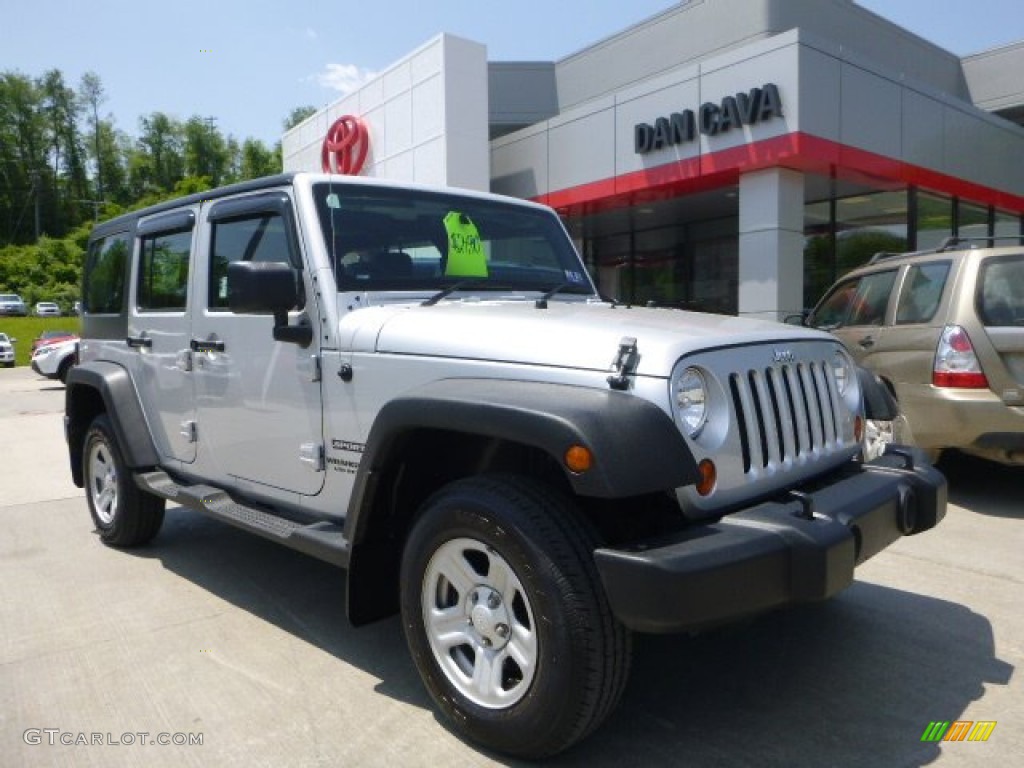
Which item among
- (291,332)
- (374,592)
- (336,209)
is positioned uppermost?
(336,209)

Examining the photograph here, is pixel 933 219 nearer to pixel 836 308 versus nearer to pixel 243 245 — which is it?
pixel 836 308

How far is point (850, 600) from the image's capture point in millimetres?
4016

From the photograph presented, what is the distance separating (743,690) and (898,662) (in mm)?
703

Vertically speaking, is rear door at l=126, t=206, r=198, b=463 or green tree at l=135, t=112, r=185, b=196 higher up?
green tree at l=135, t=112, r=185, b=196

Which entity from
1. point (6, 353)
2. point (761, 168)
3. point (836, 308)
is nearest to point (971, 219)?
point (761, 168)

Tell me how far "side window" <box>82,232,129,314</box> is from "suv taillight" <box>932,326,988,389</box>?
5301 mm

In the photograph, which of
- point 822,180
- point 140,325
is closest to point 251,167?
point 822,180

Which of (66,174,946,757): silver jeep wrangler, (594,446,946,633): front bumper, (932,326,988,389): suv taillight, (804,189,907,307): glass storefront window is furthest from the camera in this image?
(804,189,907,307): glass storefront window

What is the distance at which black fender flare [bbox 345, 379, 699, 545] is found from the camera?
2.28 meters

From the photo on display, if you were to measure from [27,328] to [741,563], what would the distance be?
51.2 metres

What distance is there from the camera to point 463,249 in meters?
3.90

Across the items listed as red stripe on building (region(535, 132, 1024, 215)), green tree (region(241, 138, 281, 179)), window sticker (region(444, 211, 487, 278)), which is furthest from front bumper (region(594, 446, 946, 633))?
green tree (region(241, 138, 281, 179))

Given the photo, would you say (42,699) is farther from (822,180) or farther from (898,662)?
(822,180)

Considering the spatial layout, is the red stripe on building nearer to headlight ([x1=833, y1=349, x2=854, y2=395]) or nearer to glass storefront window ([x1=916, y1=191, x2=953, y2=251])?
glass storefront window ([x1=916, y1=191, x2=953, y2=251])
